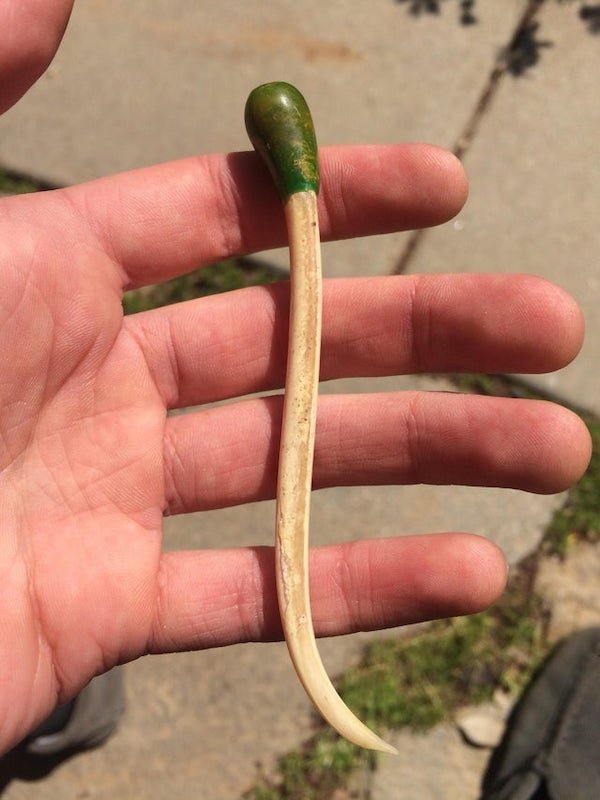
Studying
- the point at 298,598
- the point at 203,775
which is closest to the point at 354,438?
the point at 298,598

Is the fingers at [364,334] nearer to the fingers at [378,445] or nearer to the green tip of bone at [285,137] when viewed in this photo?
the fingers at [378,445]

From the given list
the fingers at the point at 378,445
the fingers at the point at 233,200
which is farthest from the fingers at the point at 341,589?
the fingers at the point at 233,200

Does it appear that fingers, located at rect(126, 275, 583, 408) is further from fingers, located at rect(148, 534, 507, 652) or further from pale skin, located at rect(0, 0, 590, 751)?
fingers, located at rect(148, 534, 507, 652)

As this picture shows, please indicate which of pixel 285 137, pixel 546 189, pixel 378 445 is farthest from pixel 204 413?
pixel 546 189

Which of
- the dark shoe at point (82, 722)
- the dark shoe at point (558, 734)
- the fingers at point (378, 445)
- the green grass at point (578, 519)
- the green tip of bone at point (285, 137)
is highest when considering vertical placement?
the green tip of bone at point (285, 137)

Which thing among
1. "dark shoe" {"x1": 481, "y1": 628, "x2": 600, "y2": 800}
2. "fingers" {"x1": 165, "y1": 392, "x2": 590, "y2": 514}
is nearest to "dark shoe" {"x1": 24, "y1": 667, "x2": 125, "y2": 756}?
"fingers" {"x1": 165, "y1": 392, "x2": 590, "y2": 514}

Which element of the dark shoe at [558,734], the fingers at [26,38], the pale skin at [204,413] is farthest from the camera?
the dark shoe at [558,734]

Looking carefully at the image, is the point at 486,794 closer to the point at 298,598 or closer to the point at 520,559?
the point at 520,559
